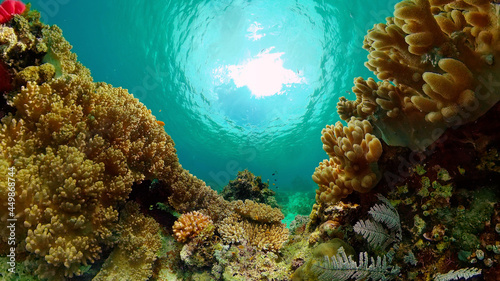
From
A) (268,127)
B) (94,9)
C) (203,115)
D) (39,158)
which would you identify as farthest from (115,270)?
(268,127)

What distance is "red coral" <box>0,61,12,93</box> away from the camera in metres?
3.29

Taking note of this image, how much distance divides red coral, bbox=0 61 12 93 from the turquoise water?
8.73 meters

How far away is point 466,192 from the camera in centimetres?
226

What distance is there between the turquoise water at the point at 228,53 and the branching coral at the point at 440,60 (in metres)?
11.3

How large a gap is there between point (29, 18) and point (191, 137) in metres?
33.6

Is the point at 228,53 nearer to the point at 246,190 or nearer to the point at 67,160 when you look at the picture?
the point at 246,190

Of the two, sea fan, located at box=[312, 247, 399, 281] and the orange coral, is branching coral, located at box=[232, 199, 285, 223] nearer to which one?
the orange coral

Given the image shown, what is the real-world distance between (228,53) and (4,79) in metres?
17.6

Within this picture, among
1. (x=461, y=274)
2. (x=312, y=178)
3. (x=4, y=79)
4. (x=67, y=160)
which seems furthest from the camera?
(x=4, y=79)

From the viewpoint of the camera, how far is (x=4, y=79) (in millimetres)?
3309

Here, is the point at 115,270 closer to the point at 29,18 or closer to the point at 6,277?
the point at 6,277

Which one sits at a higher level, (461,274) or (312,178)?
(312,178)

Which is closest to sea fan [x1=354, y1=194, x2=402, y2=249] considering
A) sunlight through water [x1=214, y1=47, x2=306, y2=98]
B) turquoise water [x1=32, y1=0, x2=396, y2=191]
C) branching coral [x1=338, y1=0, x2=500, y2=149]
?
branching coral [x1=338, y1=0, x2=500, y2=149]

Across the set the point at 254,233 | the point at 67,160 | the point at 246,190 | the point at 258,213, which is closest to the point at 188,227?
the point at 254,233
